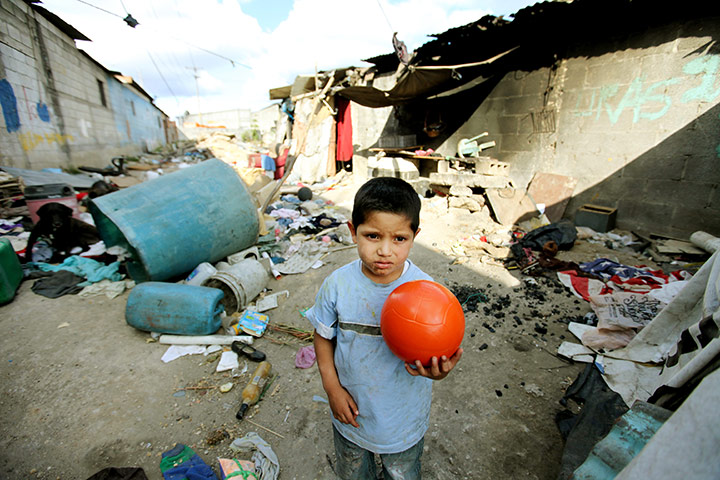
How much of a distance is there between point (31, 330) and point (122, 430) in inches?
78.7

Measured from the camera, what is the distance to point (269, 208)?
300 inches

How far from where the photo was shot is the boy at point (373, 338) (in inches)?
46.9

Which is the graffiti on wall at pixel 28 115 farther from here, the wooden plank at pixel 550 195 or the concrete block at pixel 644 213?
the concrete block at pixel 644 213

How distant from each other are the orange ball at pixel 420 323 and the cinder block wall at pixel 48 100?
1024 cm

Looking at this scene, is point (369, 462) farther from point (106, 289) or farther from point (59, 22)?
point (59, 22)

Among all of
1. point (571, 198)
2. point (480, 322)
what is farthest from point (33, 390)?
point (571, 198)

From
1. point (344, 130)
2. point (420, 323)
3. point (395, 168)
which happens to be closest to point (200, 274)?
point (420, 323)

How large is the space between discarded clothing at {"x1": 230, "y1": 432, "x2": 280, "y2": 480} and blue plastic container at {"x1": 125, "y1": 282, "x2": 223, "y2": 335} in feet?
4.26

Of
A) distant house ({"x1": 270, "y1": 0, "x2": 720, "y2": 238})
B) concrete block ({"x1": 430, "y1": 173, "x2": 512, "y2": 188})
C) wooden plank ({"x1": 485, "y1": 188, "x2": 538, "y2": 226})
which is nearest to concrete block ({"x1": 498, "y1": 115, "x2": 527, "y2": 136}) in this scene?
distant house ({"x1": 270, "y1": 0, "x2": 720, "y2": 238})

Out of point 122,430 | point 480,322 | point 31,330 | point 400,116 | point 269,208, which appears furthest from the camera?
point 400,116

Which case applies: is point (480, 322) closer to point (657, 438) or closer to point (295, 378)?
point (295, 378)

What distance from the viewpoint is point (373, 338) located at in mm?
1280

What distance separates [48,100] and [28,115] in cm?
153

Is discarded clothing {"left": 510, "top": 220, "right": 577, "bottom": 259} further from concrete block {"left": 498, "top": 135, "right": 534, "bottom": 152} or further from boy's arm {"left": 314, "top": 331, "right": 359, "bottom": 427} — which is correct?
boy's arm {"left": 314, "top": 331, "right": 359, "bottom": 427}
